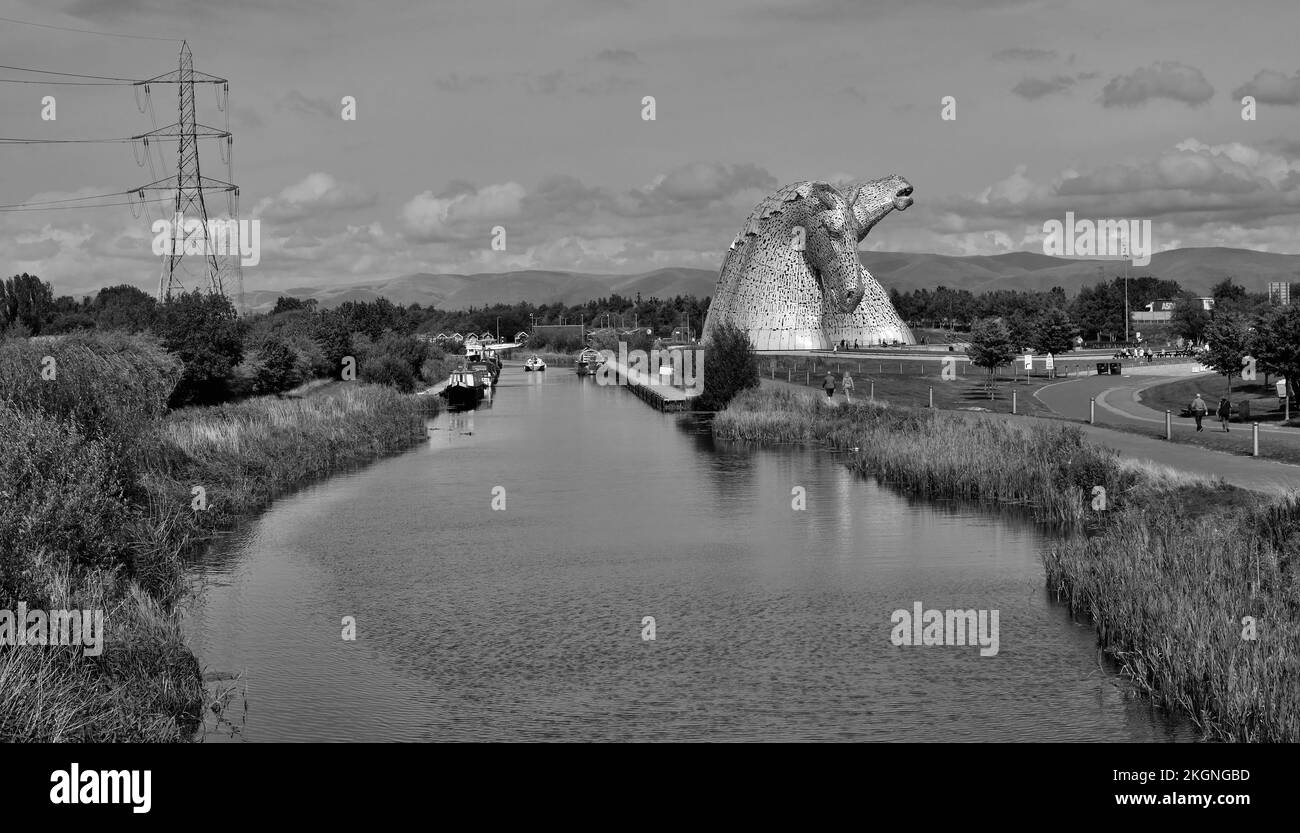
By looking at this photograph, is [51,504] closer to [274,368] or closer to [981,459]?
[981,459]

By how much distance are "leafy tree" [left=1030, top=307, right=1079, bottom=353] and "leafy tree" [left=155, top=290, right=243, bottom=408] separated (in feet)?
177

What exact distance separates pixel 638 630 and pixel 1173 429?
81.3 feet

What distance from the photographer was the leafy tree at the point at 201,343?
5362cm

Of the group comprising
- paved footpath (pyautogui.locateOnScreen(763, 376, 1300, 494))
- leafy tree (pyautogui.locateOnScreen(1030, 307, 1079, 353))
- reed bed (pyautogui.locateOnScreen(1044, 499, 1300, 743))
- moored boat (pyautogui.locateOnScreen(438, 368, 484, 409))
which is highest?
leafy tree (pyautogui.locateOnScreen(1030, 307, 1079, 353))

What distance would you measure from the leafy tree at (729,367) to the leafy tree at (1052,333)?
29904 mm

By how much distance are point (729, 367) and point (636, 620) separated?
147 ft

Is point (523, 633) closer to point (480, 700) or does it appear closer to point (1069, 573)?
point (480, 700)

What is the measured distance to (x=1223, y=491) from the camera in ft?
84.8

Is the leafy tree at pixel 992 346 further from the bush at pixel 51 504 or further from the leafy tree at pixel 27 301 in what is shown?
the leafy tree at pixel 27 301

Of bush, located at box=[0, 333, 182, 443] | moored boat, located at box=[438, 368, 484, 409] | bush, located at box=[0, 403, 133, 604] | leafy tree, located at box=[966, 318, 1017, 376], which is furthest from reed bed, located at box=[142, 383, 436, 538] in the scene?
leafy tree, located at box=[966, 318, 1017, 376]

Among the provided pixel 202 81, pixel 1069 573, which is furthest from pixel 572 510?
pixel 202 81

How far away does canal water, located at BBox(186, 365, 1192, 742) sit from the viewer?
17.0m

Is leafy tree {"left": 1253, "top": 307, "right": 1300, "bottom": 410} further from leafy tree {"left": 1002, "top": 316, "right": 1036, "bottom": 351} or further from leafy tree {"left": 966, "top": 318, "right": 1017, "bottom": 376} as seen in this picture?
leafy tree {"left": 1002, "top": 316, "right": 1036, "bottom": 351}

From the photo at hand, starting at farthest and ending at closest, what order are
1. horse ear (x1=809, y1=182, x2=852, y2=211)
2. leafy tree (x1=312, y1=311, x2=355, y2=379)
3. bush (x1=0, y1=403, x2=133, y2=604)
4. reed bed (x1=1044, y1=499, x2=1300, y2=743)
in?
horse ear (x1=809, y1=182, x2=852, y2=211) < leafy tree (x1=312, y1=311, x2=355, y2=379) < bush (x1=0, y1=403, x2=133, y2=604) < reed bed (x1=1044, y1=499, x2=1300, y2=743)
